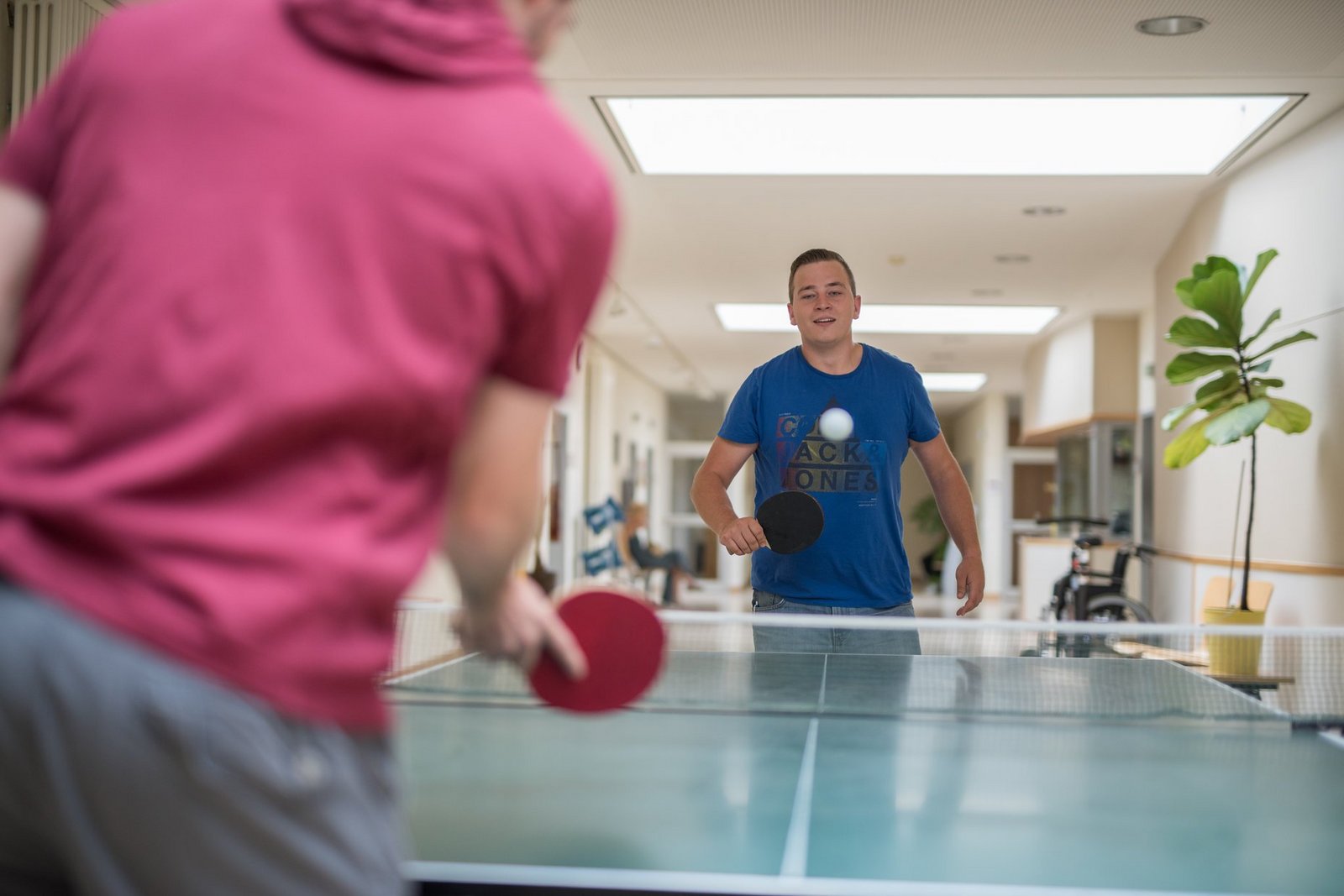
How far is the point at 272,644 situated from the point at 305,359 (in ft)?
0.54

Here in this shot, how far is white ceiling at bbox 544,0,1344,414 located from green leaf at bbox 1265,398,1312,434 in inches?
54.5

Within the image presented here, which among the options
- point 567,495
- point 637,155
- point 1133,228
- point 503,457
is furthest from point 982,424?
point 503,457

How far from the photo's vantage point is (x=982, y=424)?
20422 mm

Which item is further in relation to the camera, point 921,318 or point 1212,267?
point 921,318

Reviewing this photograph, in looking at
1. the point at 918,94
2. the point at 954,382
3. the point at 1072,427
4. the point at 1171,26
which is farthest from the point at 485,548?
the point at 954,382

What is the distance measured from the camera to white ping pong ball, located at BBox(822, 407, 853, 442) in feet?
12.1

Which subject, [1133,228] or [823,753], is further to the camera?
[1133,228]

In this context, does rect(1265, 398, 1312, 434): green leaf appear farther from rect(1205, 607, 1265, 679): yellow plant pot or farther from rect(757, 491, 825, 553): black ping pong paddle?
rect(757, 491, 825, 553): black ping pong paddle

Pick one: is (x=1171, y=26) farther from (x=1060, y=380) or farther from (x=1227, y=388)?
(x=1060, y=380)

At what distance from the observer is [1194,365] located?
21.0ft

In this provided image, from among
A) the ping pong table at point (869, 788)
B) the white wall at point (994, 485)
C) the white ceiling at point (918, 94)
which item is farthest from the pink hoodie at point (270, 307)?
the white wall at point (994, 485)

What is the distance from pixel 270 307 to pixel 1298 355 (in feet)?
21.9

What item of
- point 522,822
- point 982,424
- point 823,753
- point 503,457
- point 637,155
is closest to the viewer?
point 503,457

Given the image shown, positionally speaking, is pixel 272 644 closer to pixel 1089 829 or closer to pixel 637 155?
pixel 1089 829
